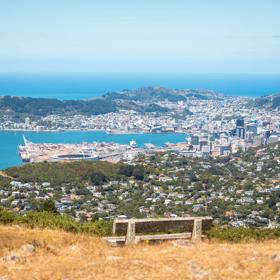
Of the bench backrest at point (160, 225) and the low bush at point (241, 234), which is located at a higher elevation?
the bench backrest at point (160, 225)

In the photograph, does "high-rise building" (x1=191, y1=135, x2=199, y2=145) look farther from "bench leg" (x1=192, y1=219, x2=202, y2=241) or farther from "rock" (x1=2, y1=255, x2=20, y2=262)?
"rock" (x1=2, y1=255, x2=20, y2=262)

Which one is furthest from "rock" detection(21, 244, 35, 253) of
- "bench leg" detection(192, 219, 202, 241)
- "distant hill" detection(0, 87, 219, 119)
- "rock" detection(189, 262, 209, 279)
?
"distant hill" detection(0, 87, 219, 119)

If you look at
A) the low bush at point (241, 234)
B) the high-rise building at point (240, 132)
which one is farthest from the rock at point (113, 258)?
the high-rise building at point (240, 132)

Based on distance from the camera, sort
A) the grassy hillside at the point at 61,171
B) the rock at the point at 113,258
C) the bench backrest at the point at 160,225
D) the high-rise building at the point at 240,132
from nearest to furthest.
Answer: the rock at the point at 113,258, the bench backrest at the point at 160,225, the grassy hillside at the point at 61,171, the high-rise building at the point at 240,132

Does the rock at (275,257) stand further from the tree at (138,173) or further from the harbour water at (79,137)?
the harbour water at (79,137)

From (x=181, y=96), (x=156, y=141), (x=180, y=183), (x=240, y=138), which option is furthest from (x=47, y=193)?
(x=181, y=96)

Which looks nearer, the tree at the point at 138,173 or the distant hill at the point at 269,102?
the tree at the point at 138,173

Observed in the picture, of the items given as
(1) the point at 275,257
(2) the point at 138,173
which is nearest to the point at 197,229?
(1) the point at 275,257
